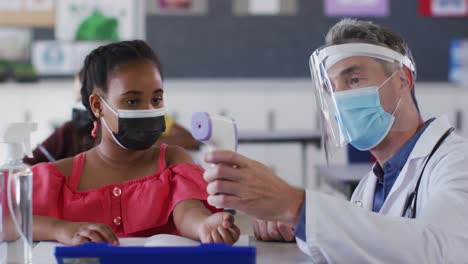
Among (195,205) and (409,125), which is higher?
(409,125)

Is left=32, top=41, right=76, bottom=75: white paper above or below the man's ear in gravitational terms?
below

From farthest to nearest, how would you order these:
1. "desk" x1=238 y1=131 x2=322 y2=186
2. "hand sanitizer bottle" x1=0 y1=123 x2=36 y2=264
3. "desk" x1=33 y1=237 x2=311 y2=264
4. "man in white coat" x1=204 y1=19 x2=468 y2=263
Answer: "desk" x1=238 y1=131 x2=322 y2=186 < "desk" x1=33 y1=237 x2=311 y2=264 < "hand sanitizer bottle" x1=0 y1=123 x2=36 y2=264 < "man in white coat" x1=204 y1=19 x2=468 y2=263

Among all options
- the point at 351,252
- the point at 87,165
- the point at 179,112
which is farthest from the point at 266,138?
the point at 351,252

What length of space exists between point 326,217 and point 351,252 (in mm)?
77

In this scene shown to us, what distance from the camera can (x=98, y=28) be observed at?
612 centimetres

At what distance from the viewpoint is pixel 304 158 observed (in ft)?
19.0

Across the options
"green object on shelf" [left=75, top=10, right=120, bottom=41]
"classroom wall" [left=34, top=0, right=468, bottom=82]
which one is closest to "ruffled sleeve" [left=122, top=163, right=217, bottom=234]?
"classroom wall" [left=34, top=0, right=468, bottom=82]

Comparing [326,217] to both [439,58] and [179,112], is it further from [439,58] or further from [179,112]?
[439,58]

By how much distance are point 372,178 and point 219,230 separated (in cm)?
56

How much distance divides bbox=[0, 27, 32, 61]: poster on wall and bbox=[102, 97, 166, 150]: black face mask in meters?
4.53

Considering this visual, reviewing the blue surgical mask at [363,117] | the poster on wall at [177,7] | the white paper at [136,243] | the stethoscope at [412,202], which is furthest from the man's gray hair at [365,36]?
the poster on wall at [177,7]

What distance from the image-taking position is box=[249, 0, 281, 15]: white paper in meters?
6.09

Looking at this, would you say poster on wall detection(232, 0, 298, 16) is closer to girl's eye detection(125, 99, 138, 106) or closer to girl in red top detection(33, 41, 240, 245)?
girl in red top detection(33, 41, 240, 245)

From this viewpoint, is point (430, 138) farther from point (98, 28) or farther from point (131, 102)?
point (98, 28)
